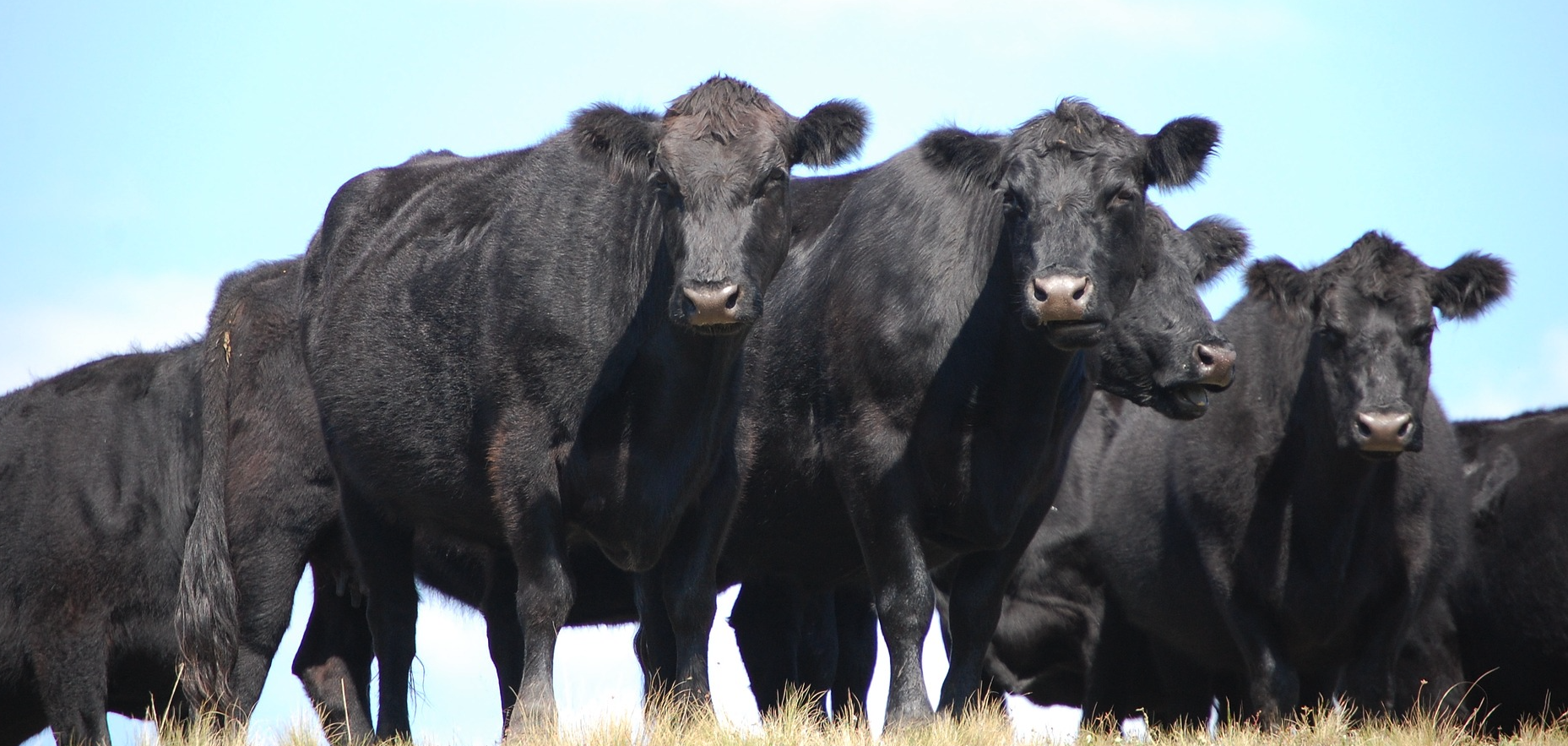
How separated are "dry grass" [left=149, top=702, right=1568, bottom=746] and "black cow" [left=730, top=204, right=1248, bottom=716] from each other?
5.88ft

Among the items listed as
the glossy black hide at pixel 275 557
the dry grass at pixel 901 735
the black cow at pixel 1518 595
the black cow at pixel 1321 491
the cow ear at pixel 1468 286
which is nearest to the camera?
the dry grass at pixel 901 735

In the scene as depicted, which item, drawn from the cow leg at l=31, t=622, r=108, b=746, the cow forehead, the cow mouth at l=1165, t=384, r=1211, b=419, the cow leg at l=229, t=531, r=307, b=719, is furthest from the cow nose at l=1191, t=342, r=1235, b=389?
the cow leg at l=31, t=622, r=108, b=746

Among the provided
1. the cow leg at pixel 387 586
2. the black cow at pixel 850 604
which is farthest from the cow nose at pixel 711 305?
the cow leg at pixel 387 586

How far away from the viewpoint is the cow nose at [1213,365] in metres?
9.26

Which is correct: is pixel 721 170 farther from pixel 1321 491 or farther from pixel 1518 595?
pixel 1518 595

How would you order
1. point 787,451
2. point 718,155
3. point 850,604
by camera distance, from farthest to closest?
point 850,604 → point 787,451 → point 718,155

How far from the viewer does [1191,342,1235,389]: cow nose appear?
30.4 feet

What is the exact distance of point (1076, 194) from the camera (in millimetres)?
8406

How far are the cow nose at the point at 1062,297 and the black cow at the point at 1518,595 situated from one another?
5649mm

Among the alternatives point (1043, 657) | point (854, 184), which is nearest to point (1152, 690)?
point (1043, 657)

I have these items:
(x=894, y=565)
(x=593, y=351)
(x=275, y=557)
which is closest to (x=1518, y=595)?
(x=894, y=565)

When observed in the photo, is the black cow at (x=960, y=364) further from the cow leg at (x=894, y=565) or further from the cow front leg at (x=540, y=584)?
the cow front leg at (x=540, y=584)

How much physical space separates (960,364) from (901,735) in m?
1.97

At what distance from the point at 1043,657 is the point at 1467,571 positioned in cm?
314
